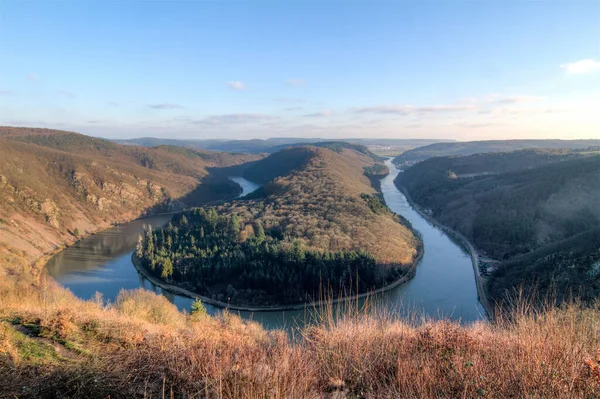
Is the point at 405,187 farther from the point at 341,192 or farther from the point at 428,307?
the point at 428,307

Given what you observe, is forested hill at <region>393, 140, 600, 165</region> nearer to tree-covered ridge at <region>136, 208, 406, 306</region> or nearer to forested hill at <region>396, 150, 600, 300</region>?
forested hill at <region>396, 150, 600, 300</region>

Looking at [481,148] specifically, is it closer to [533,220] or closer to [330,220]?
[533,220]

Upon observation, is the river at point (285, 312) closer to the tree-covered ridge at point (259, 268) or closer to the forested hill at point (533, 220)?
the tree-covered ridge at point (259, 268)

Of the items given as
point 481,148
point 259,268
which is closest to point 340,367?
point 259,268

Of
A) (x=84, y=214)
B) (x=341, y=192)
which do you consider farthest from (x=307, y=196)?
(x=84, y=214)

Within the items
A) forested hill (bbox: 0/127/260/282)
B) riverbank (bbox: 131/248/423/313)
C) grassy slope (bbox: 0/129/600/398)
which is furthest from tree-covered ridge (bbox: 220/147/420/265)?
grassy slope (bbox: 0/129/600/398)

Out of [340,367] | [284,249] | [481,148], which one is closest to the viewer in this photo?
[340,367]

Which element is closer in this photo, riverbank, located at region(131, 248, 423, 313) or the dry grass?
the dry grass
